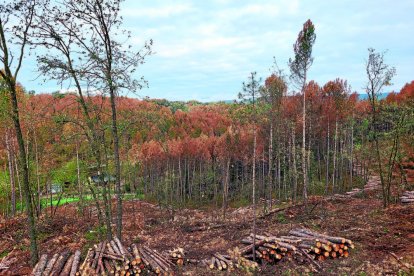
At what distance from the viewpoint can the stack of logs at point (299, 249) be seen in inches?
423

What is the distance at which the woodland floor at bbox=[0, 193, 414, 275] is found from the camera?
1027 cm

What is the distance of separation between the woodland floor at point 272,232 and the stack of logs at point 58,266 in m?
1.88

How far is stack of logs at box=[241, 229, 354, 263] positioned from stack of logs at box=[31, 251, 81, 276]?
596 cm

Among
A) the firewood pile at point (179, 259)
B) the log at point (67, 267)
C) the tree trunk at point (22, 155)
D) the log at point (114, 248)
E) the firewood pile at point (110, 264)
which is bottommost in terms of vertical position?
the firewood pile at point (179, 259)

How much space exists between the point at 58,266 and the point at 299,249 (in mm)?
8508

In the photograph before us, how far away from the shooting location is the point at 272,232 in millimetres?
15266

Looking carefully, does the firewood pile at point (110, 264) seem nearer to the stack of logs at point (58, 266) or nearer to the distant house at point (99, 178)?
the stack of logs at point (58, 266)

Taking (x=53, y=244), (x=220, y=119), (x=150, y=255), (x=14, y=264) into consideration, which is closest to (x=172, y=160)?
(x=220, y=119)

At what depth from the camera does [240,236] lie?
15516 mm

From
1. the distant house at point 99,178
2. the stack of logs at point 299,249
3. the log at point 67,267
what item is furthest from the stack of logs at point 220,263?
the distant house at point 99,178

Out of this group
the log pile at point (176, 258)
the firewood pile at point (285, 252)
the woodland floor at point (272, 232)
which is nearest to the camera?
the woodland floor at point (272, 232)

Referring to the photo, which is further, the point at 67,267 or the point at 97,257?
A: the point at 67,267

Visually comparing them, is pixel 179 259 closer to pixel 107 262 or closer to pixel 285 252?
pixel 107 262

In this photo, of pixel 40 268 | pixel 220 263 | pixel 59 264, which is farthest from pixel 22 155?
pixel 220 263
